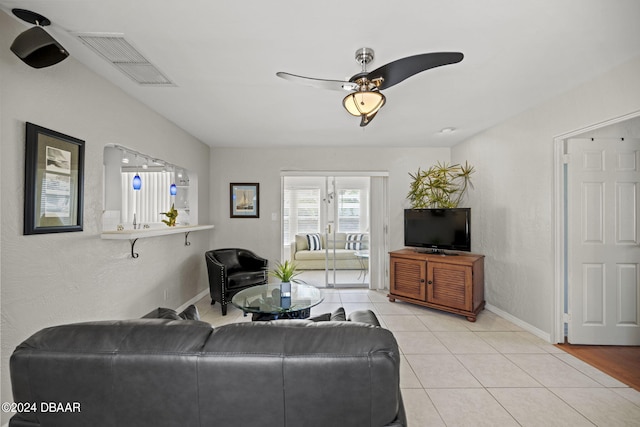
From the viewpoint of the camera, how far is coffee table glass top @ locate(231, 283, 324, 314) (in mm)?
2559

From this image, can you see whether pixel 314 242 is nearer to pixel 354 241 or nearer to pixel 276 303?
pixel 354 241

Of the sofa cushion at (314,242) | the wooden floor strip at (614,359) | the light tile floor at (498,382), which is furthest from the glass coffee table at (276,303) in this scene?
the sofa cushion at (314,242)

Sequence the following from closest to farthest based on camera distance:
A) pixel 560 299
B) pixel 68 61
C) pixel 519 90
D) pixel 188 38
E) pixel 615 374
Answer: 1. pixel 188 38
2. pixel 68 61
3. pixel 615 374
4. pixel 519 90
5. pixel 560 299

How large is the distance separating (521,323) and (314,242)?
12.3 feet

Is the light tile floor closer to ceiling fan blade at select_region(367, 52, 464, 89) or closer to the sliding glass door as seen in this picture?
the sliding glass door

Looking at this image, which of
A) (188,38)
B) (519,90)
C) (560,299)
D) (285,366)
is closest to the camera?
(285,366)

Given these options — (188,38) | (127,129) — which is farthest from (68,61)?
(188,38)

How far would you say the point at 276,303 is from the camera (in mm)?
2697

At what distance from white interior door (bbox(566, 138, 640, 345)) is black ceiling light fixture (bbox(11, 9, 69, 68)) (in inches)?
163

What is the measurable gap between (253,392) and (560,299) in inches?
128

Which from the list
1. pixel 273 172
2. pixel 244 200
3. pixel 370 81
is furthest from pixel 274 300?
pixel 273 172

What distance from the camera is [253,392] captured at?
1057 mm

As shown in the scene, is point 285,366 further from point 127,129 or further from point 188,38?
point 127,129

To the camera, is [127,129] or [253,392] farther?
[127,129]
